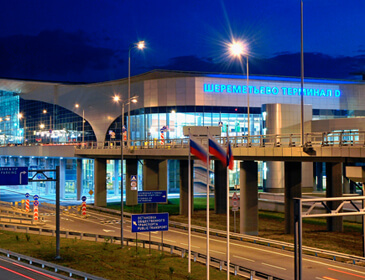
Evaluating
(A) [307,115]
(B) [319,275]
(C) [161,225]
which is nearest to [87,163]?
(A) [307,115]

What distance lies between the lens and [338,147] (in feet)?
96.3

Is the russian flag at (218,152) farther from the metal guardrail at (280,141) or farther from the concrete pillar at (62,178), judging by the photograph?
the concrete pillar at (62,178)

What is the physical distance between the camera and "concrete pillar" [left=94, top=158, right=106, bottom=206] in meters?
66.7

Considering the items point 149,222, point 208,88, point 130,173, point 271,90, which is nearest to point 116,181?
point 130,173

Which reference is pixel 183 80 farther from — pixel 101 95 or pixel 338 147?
pixel 338 147

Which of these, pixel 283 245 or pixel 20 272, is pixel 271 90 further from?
pixel 20 272

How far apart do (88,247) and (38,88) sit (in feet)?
255

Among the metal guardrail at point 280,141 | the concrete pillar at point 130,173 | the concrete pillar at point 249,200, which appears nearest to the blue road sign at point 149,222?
the metal guardrail at point 280,141

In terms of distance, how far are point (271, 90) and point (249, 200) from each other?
139 feet

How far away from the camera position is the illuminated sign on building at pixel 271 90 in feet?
253

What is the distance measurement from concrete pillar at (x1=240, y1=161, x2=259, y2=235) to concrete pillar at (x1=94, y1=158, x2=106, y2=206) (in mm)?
31020

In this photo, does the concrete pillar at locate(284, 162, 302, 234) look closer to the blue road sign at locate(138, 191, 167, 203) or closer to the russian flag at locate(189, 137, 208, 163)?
the blue road sign at locate(138, 191, 167, 203)

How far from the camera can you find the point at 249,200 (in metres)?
40.0

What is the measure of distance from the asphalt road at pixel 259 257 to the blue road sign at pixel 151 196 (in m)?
4.66
